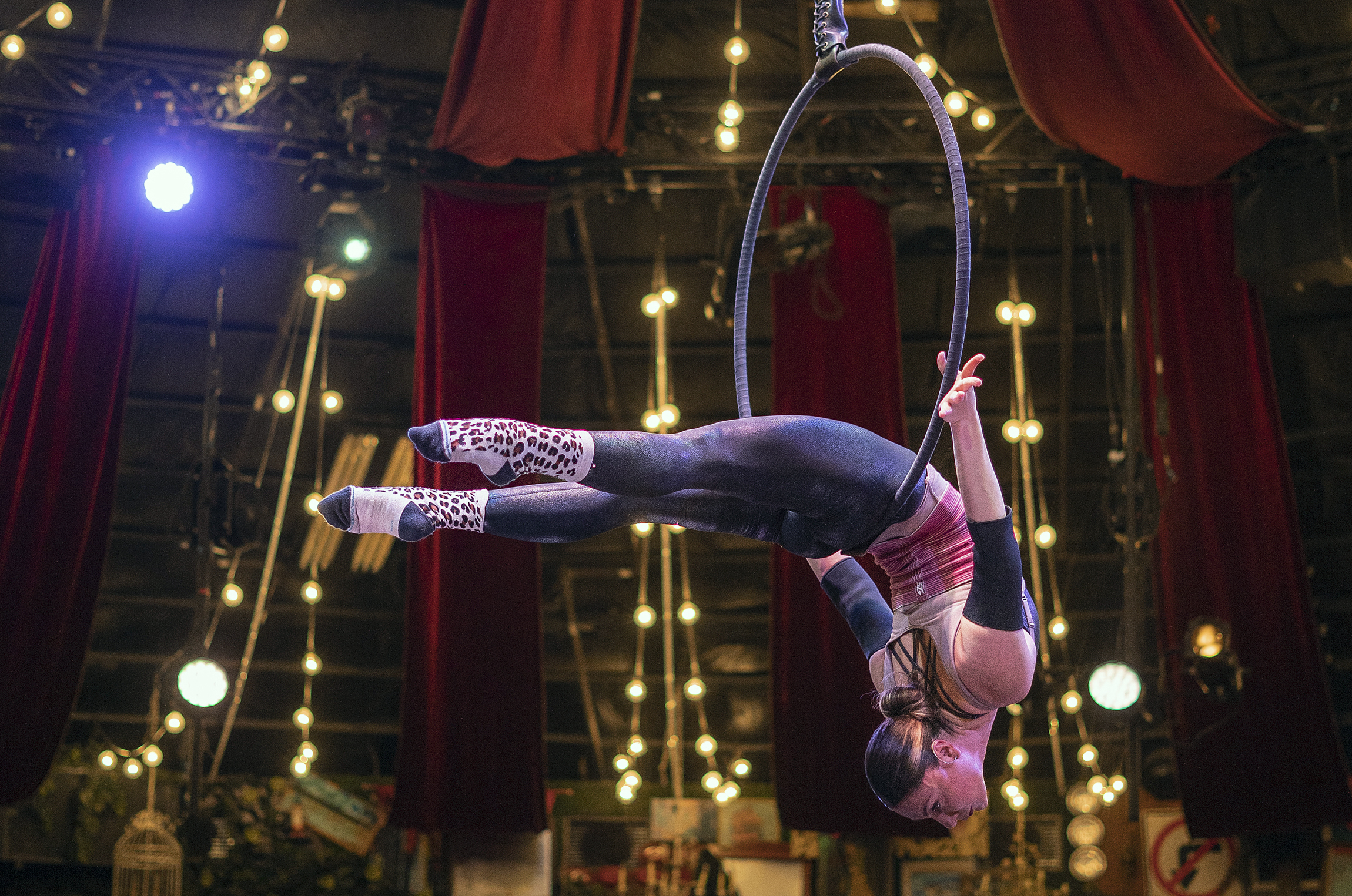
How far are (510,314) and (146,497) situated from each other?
2.30m

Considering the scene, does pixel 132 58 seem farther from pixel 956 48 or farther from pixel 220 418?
pixel 956 48

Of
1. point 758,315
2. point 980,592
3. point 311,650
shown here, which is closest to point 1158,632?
point 758,315

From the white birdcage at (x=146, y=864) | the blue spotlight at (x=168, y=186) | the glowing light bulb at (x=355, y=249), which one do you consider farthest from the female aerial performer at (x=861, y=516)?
the white birdcage at (x=146, y=864)

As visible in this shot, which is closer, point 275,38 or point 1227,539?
point 1227,539

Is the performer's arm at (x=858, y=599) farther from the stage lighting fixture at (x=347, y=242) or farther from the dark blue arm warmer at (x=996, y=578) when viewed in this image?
the stage lighting fixture at (x=347, y=242)

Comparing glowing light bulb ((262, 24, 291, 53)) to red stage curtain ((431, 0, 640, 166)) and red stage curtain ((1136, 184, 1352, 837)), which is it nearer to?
red stage curtain ((431, 0, 640, 166))

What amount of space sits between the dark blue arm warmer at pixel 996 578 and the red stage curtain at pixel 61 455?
4.30 metres

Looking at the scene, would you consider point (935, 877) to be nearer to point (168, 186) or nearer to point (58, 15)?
point (168, 186)

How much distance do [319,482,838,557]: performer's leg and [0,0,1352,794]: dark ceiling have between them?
137 inches

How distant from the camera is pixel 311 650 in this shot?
7035mm

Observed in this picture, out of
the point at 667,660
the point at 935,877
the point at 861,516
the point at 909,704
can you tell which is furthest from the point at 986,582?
the point at 667,660

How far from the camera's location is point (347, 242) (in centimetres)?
588

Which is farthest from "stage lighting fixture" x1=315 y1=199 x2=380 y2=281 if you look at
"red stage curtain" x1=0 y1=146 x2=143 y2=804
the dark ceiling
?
"red stage curtain" x1=0 y1=146 x2=143 y2=804

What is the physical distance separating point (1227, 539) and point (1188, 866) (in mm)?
1886
